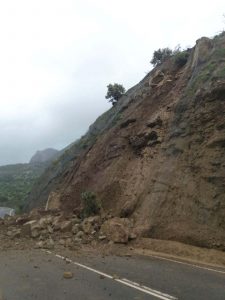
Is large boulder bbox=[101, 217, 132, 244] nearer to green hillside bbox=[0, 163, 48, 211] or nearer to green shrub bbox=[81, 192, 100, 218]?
green shrub bbox=[81, 192, 100, 218]

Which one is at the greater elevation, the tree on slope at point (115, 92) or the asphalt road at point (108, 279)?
the tree on slope at point (115, 92)

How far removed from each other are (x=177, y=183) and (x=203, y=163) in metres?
1.31

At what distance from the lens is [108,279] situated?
34.5 ft

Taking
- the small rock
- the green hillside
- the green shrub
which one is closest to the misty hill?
the green hillside

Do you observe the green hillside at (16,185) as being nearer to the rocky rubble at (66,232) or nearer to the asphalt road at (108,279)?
the rocky rubble at (66,232)

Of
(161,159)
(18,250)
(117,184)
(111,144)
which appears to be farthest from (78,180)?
(18,250)

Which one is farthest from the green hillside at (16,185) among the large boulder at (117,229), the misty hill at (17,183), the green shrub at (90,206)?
the large boulder at (117,229)

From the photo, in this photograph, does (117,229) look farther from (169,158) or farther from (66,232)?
(169,158)

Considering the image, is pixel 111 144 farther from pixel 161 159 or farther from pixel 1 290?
pixel 1 290

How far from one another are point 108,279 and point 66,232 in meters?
8.93

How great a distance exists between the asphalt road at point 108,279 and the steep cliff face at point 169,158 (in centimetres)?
293

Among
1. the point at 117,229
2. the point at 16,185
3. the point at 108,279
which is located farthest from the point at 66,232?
the point at 16,185

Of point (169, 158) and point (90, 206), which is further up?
point (169, 158)

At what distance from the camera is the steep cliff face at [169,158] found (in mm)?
16266
